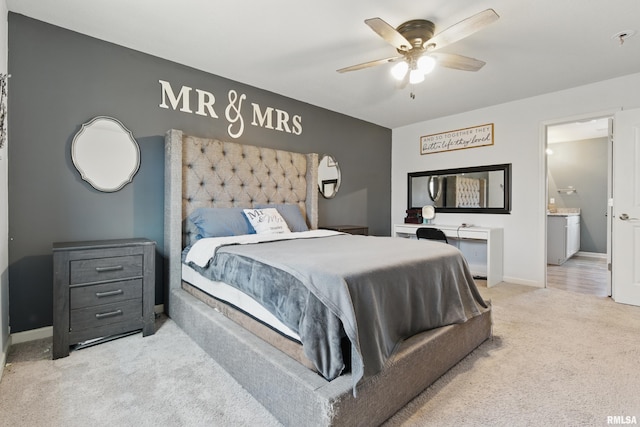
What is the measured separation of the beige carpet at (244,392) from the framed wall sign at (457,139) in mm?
2602

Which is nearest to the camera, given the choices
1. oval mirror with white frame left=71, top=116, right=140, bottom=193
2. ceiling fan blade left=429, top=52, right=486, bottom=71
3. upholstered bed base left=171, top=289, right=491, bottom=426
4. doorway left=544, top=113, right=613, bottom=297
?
upholstered bed base left=171, top=289, right=491, bottom=426

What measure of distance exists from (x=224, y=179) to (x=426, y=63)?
200 centimetres

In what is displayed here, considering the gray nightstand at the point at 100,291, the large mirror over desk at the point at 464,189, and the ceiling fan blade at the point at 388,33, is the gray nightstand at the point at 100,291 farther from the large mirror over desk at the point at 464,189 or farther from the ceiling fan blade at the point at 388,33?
the large mirror over desk at the point at 464,189

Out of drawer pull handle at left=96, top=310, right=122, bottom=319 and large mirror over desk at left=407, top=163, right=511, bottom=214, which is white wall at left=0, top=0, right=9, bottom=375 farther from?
large mirror over desk at left=407, top=163, right=511, bottom=214

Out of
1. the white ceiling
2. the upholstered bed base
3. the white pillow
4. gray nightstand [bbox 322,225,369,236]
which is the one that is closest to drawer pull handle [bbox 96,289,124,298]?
the upholstered bed base

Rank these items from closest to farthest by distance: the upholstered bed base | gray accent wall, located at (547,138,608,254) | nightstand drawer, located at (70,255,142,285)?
the upholstered bed base
nightstand drawer, located at (70,255,142,285)
gray accent wall, located at (547,138,608,254)

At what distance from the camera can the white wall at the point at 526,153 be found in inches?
131

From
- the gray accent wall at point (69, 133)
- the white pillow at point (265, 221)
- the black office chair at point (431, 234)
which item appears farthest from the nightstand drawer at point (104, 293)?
the black office chair at point (431, 234)

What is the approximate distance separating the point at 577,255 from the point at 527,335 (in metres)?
5.13

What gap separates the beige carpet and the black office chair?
1685mm

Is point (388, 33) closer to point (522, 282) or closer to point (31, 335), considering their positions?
point (31, 335)

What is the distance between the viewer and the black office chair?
13.0 ft

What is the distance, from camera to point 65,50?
2.32 m

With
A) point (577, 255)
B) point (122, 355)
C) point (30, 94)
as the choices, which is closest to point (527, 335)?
point (122, 355)
